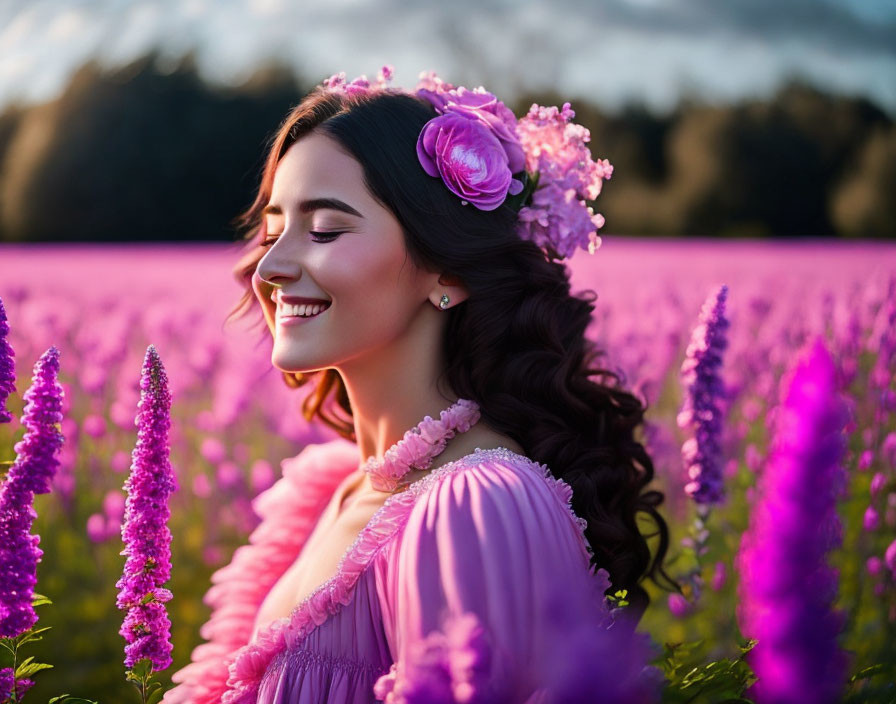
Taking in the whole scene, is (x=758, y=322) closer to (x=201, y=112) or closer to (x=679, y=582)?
(x=679, y=582)

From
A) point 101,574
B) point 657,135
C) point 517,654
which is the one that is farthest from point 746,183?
point 517,654

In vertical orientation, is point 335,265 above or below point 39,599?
above

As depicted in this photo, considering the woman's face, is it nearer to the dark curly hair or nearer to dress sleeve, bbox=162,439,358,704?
the dark curly hair

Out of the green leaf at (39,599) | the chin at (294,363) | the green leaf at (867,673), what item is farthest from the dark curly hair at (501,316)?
the green leaf at (39,599)

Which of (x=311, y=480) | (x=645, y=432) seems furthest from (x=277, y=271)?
(x=645, y=432)

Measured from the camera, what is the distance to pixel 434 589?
1571 millimetres

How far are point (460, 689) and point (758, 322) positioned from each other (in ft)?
12.2

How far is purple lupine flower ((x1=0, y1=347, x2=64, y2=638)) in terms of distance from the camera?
133 centimetres

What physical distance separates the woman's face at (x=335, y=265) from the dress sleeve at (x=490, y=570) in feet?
1.28

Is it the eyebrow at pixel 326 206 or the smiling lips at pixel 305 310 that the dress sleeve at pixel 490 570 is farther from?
the eyebrow at pixel 326 206

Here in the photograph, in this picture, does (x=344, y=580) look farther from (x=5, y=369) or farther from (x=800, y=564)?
(x=800, y=564)

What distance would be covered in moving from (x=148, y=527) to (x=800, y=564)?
106 centimetres

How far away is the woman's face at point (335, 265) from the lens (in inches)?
75.2

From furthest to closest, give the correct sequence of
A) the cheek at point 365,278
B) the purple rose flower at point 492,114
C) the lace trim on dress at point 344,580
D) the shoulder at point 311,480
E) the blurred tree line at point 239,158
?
the blurred tree line at point 239,158 → the shoulder at point 311,480 → the purple rose flower at point 492,114 → the cheek at point 365,278 → the lace trim on dress at point 344,580
